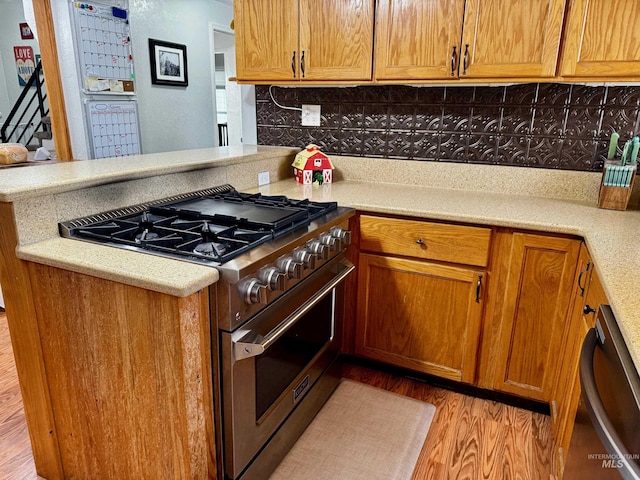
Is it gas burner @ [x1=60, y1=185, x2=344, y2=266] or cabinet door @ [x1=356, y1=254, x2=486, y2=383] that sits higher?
gas burner @ [x1=60, y1=185, x2=344, y2=266]

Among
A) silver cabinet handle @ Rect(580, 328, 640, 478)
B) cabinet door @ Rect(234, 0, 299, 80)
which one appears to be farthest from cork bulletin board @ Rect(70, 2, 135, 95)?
silver cabinet handle @ Rect(580, 328, 640, 478)

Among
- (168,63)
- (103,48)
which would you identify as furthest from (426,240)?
(168,63)

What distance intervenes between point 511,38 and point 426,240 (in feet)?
2.90

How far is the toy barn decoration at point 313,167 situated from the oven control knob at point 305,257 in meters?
0.96

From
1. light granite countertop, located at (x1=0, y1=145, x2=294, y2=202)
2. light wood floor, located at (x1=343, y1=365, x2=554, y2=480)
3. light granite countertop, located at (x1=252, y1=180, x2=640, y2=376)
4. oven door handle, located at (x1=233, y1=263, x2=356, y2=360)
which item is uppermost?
light granite countertop, located at (x1=0, y1=145, x2=294, y2=202)

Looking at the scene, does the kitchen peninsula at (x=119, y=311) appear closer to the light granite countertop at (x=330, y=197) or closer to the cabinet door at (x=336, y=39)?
the light granite countertop at (x=330, y=197)

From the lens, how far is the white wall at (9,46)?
5699 millimetres

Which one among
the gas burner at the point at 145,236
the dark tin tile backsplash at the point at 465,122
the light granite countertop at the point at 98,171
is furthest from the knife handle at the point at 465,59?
the gas burner at the point at 145,236

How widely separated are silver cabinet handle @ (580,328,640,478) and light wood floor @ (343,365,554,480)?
0.79m

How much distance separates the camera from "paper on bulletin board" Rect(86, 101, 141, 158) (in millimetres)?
3539

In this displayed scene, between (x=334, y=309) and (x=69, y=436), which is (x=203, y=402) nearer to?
(x=69, y=436)

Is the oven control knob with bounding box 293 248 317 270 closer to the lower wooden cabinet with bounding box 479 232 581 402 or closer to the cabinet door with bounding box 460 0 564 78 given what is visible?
the lower wooden cabinet with bounding box 479 232 581 402

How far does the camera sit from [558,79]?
1826 mm

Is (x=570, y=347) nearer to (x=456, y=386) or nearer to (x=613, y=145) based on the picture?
(x=456, y=386)
